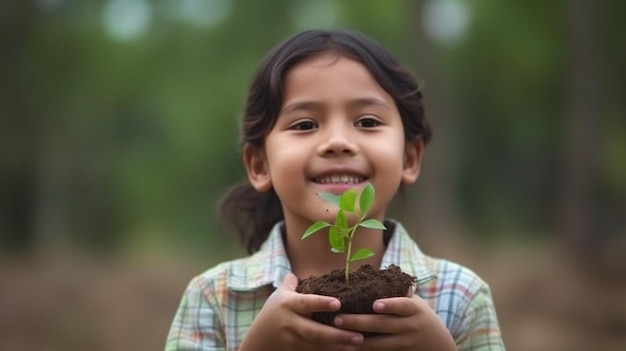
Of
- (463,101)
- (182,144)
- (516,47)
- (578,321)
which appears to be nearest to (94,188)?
(182,144)

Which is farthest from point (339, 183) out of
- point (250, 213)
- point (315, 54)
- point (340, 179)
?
point (250, 213)

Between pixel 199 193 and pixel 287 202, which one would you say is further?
pixel 199 193

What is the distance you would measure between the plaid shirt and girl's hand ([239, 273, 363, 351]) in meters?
0.48

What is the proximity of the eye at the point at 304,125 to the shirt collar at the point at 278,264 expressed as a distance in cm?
35

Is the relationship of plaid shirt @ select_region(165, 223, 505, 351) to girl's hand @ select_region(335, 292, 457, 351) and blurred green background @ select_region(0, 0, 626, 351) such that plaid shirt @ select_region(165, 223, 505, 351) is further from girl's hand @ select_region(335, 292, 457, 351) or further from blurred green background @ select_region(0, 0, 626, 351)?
blurred green background @ select_region(0, 0, 626, 351)

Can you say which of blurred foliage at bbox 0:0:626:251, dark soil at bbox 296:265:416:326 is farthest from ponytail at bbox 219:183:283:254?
blurred foliage at bbox 0:0:626:251

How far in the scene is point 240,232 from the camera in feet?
9.51

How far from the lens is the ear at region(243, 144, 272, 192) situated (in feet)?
8.19

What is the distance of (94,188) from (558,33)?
1053cm

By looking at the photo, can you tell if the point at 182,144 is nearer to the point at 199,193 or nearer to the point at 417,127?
the point at 199,193

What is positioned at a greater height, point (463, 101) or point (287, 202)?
point (463, 101)

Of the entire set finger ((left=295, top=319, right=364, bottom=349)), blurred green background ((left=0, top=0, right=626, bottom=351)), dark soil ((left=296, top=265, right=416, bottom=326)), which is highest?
blurred green background ((left=0, top=0, right=626, bottom=351))

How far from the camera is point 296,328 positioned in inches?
70.2

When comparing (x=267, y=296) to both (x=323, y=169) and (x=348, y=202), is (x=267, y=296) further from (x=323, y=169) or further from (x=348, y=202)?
(x=348, y=202)
